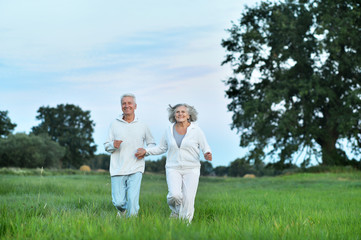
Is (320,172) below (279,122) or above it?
below

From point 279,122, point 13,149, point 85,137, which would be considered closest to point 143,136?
point 279,122

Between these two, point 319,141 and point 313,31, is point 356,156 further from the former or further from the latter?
point 313,31

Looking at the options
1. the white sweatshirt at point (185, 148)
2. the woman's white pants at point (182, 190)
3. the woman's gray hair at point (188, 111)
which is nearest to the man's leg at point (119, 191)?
the white sweatshirt at point (185, 148)

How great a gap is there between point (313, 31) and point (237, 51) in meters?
5.72

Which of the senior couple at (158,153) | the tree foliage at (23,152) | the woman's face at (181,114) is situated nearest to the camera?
the senior couple at (158,153)

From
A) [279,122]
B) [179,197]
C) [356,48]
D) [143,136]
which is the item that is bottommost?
[179,197]

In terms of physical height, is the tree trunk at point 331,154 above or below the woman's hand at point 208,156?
above

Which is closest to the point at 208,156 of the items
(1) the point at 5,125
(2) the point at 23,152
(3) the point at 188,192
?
(3) the point at 188,192

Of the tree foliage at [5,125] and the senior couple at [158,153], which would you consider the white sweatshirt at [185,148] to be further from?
the tree foliage at [5,125]

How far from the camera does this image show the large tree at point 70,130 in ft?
167

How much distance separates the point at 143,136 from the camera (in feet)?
23.5

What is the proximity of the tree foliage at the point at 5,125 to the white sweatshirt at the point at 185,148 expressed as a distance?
43669mm

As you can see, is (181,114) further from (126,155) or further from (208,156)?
(126,155)

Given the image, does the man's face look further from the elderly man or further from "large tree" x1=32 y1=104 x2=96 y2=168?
"large tree" x1=32 y1=104 x2=96 y2=168
